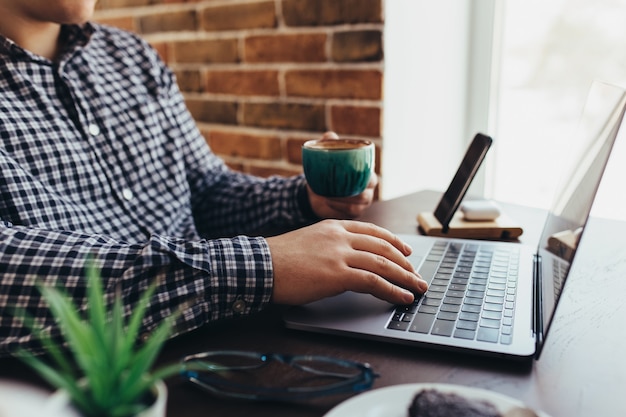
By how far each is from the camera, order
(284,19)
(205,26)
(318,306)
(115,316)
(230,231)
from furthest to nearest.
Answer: (205,26) < (284,19) < (230,231) < (318,306) < (115,316)

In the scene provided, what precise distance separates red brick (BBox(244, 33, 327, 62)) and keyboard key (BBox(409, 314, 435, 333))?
92 cm

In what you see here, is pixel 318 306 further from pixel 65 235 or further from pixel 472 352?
pixel 65 235

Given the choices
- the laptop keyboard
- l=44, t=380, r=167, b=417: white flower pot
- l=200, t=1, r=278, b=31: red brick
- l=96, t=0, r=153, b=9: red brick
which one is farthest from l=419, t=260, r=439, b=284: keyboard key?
l=96, t=0, r=153, b=9: red brick

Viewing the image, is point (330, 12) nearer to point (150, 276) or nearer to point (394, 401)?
point (150, 276)

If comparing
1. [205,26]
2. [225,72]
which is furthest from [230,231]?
[205,26]

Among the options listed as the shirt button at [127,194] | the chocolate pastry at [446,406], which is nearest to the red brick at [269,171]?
the shirt button at [127,194]

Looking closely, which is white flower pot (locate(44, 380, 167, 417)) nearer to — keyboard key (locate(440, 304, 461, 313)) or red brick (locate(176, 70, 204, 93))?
keyboard key (locate(440, 304, 461, 313))

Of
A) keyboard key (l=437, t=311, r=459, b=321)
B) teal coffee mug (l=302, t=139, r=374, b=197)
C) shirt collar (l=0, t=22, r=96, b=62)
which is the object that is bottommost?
keyboard key (l=437, t=311, r=459, b=321)

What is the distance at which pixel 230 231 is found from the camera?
1.15m

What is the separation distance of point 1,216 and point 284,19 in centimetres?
87

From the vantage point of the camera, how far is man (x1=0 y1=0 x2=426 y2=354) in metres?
0.61

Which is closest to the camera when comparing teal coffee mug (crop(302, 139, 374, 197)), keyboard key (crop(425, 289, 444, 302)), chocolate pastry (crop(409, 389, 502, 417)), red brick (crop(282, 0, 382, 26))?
chocolate pastry (crop(409, 389, 502, 417))

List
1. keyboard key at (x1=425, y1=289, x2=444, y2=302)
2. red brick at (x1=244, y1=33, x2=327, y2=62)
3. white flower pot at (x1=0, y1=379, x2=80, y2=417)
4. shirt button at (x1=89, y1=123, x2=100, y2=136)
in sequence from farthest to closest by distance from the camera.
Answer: red brick at (x1=244, y1=33, x2=327, y2=62)
shirt button at (x1=89, y1=123, x2=100, y2=136)
keyboard key at (x1=425, y1=289, x2=444, y2=302)
white flower pot at (x1=0, y1=379, x2=80, y2=417)

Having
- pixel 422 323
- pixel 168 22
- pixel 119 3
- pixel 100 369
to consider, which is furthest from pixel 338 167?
pixel 119 3
